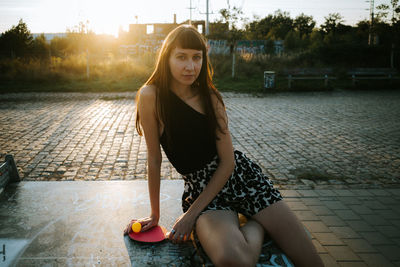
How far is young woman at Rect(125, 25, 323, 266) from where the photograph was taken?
1989mm

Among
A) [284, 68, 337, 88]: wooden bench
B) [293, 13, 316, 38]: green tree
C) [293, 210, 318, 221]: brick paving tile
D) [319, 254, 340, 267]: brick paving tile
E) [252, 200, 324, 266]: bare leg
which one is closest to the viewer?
[252, 200, 324, 266]: bare leg

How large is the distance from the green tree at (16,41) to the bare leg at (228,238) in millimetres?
24842

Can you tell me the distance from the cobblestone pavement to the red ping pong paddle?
216cm

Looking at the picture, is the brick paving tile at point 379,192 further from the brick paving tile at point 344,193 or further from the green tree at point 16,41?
the green tree at point 16,41

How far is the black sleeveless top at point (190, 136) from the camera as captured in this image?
2199 millimetres

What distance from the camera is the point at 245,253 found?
5.66 feet

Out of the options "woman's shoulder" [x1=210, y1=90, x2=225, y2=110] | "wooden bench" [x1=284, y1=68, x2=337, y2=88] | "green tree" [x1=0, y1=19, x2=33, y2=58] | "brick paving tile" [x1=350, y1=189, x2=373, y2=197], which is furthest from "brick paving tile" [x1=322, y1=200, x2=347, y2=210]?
"green tree" [x1=0, y1=19, x2=33, y2=58]

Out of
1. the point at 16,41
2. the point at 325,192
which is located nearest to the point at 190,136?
the point at 325,192

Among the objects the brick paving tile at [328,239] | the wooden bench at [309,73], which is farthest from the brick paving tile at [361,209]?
the wooden bench at [309,73]

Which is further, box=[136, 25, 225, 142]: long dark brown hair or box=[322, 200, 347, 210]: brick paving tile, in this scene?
box=[322, 200, 347, 210]: brick paving tile

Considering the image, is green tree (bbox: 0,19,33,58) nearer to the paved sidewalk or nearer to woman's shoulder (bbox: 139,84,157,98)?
the paved sidewalk

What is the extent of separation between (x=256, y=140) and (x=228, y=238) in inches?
194

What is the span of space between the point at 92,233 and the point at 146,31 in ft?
181

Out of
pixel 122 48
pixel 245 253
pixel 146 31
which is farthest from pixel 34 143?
pixel 146 31
